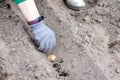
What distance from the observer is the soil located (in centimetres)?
189

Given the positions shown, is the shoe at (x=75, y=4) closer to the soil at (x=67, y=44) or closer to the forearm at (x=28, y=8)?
the soil at (x=67, y=44)

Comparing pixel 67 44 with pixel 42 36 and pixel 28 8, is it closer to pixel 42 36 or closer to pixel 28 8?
pixel 42 36

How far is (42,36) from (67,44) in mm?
170

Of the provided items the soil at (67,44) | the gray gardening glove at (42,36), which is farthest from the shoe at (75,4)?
the gray gardening glove at (42,36)

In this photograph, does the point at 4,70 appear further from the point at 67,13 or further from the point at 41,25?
the point at 67,13

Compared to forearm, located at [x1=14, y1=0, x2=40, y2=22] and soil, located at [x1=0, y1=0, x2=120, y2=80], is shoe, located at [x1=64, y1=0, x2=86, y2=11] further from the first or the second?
forearm, located at [x1=14, y1=0, x2=40, y2=22]

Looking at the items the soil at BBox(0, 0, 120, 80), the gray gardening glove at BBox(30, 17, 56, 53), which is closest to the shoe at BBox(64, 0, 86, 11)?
the soil at BBox(0, 0, 120, 80)

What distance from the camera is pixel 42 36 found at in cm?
207

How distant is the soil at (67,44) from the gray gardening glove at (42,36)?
0.15 ft

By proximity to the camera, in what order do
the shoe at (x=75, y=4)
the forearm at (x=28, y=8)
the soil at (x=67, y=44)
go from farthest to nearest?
the shoe at (x=75, y=4) < the forearm at (x=28, y=8) < the soil at (x=67, y=44)

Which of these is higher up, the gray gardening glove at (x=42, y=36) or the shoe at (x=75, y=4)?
the gray gardening glove at (x=42, y=36)

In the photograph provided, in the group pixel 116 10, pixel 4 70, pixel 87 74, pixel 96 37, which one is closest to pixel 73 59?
pixel 87 74

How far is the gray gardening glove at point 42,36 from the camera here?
207cm

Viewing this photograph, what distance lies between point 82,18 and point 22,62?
0.67m
